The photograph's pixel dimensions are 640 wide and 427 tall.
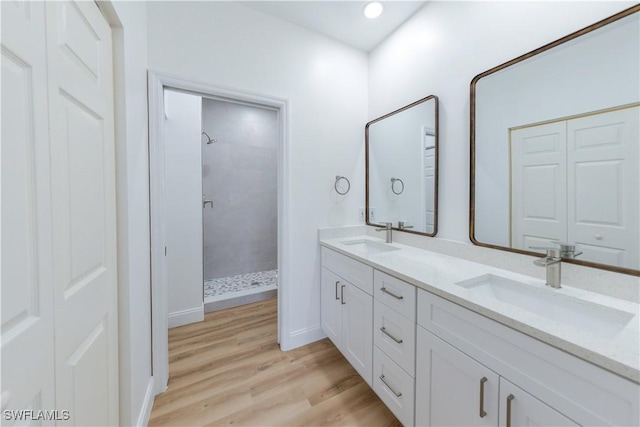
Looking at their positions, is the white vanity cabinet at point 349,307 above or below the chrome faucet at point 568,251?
below

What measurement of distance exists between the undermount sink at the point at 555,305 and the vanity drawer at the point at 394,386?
0.57 meters

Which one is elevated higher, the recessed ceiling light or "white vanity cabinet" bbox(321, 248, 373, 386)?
the recessed ceiling light

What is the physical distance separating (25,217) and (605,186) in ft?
6.33

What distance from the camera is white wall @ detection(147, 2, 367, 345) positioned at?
1621 mm

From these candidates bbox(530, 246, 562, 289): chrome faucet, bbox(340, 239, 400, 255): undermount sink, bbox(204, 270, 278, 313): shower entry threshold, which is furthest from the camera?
bbox(204, 270, 278, 313): shower entry threshold

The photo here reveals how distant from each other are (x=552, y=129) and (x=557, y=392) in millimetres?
1086

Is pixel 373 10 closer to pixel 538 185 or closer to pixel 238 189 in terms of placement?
pixel 538 185

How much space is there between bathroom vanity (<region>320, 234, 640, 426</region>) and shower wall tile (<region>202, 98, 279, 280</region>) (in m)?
2.41

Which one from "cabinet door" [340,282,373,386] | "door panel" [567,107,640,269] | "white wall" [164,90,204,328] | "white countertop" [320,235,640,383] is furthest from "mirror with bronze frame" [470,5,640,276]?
"white wall" [164,90,204,328]

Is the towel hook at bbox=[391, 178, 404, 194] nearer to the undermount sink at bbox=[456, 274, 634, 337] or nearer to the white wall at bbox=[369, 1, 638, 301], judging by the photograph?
the white wall at bbox=[369, 1, 638, 301]

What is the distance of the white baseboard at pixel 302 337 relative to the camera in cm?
198

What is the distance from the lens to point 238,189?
360 cm

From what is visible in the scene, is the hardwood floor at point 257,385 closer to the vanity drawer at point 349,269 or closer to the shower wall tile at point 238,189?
the vanity drawer at point 349,269

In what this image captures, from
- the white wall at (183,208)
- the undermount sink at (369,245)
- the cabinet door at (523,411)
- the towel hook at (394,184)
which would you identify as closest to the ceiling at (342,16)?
the white wall at (183,208)
